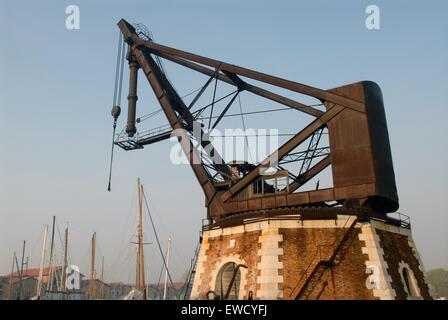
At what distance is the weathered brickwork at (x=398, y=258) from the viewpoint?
Result: 18.0 m

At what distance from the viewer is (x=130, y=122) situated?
1103 inches

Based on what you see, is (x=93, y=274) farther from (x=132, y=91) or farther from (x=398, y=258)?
(x=398, y=258)

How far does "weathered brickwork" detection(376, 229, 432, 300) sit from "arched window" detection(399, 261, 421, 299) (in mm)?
299

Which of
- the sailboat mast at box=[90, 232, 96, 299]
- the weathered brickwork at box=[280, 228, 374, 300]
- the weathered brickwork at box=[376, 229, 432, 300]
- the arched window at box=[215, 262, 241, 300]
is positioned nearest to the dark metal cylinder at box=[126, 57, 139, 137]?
the arched window at box=[215, 262, 241, 300]

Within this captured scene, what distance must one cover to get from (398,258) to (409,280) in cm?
143

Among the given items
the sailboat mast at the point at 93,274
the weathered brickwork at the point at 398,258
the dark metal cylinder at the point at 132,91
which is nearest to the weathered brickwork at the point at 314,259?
the weathered brickwork at the point at 398,258

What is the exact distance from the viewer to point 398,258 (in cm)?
1938

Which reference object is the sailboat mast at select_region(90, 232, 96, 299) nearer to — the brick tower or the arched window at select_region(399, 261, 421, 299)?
the brick tower

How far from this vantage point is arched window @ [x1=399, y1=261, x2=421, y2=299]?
1909 cm

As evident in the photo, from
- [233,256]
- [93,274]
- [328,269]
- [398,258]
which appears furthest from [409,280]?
[93,274]

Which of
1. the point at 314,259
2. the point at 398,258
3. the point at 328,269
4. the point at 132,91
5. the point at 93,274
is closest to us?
the point at 328,269

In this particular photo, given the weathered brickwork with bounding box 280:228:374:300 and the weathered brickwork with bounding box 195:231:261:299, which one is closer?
the weathered brickwork with bounding box 280:228:374:300
